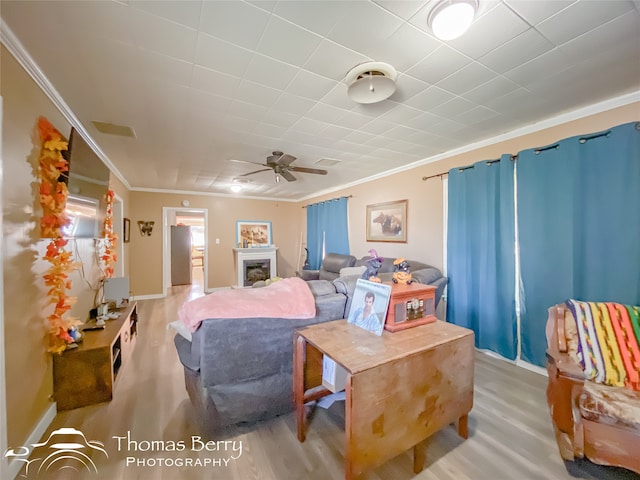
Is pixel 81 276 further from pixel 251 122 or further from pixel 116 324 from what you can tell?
pixel 251 122

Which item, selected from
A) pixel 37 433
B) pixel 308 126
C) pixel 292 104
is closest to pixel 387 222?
pixel 308 126

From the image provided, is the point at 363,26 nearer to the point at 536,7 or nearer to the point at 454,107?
the point at 536,7

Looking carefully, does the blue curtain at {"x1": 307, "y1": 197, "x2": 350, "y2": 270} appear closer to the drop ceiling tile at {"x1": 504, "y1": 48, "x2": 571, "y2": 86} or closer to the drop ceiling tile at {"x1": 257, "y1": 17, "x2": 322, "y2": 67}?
the drop ceiling tile at {"x1": 504, "y1": 48, "x2": 571, "y2": 86}

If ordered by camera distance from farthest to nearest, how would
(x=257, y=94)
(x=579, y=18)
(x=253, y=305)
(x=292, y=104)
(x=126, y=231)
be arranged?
(x=126, y=231) < (x=292, y=104) < (x=257, y=94) < (x=253, y=305) < (x=579, y=18)

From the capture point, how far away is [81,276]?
2.59 m

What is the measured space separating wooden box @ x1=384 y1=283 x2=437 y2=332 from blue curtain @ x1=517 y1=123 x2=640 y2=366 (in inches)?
58.9

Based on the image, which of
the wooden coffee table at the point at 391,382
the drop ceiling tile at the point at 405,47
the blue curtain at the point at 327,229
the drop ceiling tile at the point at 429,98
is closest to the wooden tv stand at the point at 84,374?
the wooden coffee table at the point at 391,382

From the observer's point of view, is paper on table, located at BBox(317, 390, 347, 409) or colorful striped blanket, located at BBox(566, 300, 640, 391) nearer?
colorful striped blanket, located at BBox(566, 300, 640, 391)

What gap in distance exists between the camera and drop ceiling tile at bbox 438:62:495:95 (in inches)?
67.9

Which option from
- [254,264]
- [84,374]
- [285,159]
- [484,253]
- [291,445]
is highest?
[285,159]

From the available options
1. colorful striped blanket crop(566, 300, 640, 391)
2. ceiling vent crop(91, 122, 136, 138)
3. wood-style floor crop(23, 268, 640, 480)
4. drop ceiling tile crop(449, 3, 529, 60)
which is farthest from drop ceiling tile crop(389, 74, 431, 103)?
ceiling vent crop(91, 122, 136, 138)

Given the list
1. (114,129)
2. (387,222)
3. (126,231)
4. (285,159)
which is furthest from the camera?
(126,231)

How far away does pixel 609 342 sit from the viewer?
1.68m

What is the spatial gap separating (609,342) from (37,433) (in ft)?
12.6
